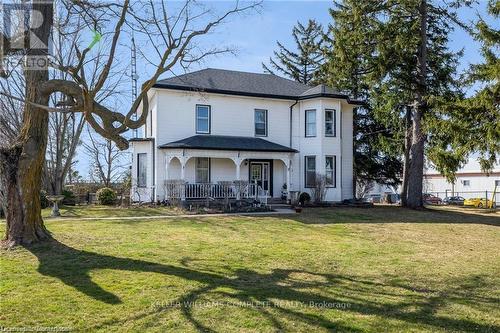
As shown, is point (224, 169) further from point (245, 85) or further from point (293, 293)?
point (293, 293)

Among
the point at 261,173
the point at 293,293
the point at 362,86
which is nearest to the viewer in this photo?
the point at 293,293

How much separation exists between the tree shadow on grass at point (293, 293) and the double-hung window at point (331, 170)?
15780 millimetres

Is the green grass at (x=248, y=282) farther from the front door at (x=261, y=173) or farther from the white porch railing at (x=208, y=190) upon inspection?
the front door at (x=261, y=173)

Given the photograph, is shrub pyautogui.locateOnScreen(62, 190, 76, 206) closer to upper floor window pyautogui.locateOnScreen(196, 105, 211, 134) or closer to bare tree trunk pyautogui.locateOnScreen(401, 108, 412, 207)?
upper floor window pyautogui.locateOnScreen(196, 105, 211, 134)

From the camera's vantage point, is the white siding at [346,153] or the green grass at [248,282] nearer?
the green grass at [248,282]

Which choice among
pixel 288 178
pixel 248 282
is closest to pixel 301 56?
pixel 288 178

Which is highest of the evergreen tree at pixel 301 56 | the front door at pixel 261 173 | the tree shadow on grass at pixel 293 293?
the evergreen tree at pixel 301 56

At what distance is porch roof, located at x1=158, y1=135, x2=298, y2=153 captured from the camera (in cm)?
2072

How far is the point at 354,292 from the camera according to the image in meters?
6.80

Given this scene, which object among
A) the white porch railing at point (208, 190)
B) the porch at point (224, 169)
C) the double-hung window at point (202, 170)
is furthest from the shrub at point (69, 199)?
the double-hung window at point (202, 170)

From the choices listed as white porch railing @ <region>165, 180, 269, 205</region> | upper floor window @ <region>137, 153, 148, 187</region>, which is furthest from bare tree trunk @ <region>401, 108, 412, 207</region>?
upper floor window @ <region>137, 153, 148, 187</region>

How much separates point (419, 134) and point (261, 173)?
358 inches

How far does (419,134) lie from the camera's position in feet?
78.7

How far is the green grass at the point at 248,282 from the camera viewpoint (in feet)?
17.9
